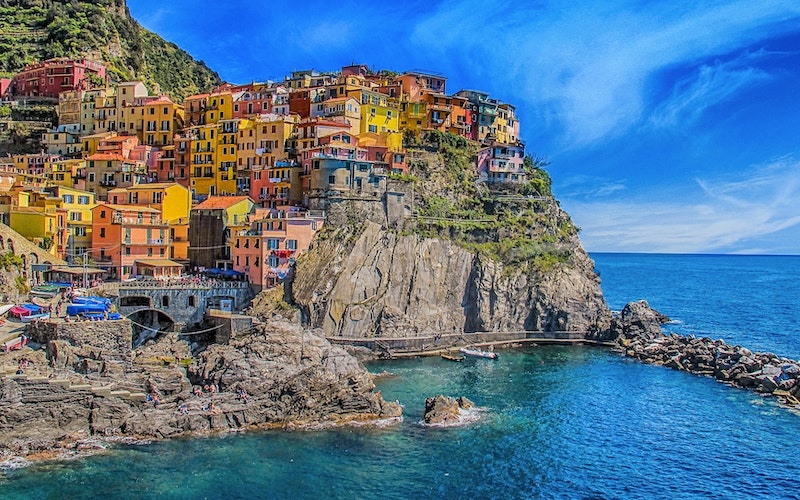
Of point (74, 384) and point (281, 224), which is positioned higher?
point (281, 224)

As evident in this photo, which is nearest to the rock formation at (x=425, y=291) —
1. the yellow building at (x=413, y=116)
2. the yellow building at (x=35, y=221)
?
the yellow building at (x=413, y=116)

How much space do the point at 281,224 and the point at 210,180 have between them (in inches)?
767

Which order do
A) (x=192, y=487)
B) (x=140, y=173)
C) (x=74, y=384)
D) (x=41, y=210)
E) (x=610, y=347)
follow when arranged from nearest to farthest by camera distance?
1. (x=192, y=487)
2. (x=74, y=384)
3. (x=41, y=210)
4. (x=610, y=347)
5. (x=140, y=173)

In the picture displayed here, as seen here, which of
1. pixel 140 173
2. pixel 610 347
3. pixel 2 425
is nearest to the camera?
pixel 2 425

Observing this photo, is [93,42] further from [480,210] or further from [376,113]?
[480,210]

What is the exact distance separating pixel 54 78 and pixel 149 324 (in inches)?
2128

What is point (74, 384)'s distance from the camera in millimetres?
43750

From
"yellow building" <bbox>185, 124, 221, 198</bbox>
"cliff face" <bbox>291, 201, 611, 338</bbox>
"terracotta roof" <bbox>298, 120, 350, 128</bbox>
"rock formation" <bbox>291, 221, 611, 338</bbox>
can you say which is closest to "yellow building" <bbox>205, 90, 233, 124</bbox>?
"yellow building" <bbox>185, 124, 221, 198</bbox>

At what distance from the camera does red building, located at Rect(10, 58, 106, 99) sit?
328ft

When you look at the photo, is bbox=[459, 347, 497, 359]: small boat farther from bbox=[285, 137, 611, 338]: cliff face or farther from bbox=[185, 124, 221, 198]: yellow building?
bbox=[185, 124, 221, 198]: yellow building

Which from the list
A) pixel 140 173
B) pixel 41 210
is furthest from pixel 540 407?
pixel 140 173

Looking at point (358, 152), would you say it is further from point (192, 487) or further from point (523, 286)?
point (192, 487)

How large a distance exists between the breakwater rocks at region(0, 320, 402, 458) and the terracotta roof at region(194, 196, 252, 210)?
2216 centimetres

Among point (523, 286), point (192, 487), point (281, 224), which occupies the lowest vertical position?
point (192, 487)
